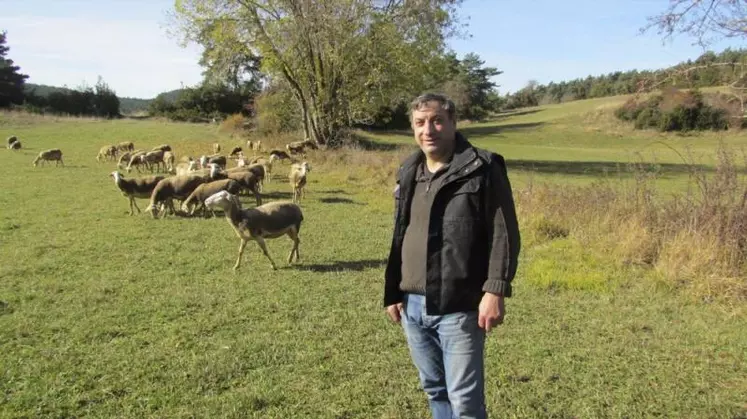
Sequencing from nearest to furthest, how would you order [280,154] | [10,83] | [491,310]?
[491,310], [280,154], [10,83]

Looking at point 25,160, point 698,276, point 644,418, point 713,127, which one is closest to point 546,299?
point 698,276

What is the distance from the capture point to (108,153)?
94.3 feet

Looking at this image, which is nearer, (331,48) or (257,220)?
(257,220)

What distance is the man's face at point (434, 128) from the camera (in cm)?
312

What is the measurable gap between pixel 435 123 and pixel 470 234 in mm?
699

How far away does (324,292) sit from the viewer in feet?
27.1

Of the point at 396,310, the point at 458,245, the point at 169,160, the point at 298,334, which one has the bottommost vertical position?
the point at 298,334

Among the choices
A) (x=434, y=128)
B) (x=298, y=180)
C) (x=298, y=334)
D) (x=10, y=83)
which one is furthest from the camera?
(x=10, y=83)

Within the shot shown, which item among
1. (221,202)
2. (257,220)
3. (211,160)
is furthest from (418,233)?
(211,160)

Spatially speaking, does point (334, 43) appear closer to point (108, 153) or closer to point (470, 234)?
point (108, 153)

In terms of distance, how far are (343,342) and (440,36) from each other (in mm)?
27271

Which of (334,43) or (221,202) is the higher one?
(334,43)

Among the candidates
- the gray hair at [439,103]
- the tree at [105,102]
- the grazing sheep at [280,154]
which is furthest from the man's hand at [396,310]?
the tree at [105,102]

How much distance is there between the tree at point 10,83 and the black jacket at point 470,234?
2820 inches
